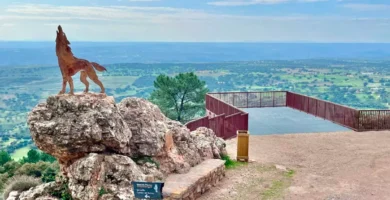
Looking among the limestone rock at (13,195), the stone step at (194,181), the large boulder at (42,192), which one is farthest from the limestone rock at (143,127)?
the limestone rock at (13,195)

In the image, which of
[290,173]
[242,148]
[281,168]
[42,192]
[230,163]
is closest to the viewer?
[42,192]

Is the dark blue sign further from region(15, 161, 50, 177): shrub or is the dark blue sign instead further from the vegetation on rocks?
region(15, 161, 50, 177): shrub

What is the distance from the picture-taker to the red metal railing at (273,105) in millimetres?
19019

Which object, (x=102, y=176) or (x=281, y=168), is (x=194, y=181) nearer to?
(x=102, y=176)

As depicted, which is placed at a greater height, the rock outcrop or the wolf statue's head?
the wolf statue's head

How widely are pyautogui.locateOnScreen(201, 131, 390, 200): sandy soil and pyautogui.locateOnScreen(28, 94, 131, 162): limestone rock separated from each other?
2932 mm

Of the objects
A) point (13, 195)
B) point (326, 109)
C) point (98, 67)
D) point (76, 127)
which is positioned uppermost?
point (98, 67)

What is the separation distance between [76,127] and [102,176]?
1.30 m

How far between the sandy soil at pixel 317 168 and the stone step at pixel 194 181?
26 centimetres

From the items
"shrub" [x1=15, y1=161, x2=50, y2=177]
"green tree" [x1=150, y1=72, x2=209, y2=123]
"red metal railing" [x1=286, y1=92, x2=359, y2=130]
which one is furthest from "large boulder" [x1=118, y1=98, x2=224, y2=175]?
"green tree" [x1=150, y1=72, x2=209, y2=123]

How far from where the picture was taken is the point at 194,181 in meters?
11.2

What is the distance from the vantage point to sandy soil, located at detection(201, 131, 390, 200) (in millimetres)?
12070

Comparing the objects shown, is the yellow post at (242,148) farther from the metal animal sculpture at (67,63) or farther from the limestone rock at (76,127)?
the metal animal sculpture at (67,63)

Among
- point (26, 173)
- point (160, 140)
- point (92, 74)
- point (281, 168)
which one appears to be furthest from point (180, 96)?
point (92, 74)
